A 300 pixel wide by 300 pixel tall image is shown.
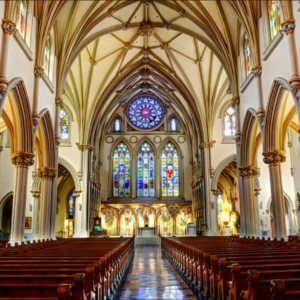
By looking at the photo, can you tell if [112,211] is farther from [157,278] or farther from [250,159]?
[157,278]

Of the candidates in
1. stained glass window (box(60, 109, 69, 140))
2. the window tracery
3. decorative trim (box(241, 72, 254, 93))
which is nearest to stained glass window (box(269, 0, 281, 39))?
decorative trim (box(241, 72, 254, 93))

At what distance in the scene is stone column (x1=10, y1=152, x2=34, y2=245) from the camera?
48.4 ft

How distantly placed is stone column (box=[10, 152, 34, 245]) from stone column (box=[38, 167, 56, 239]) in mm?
3175

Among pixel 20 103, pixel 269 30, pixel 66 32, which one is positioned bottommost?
pixel 20 103

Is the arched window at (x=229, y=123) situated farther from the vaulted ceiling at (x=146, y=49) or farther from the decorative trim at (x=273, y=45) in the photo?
the decorative trim at (x=273, y=45)

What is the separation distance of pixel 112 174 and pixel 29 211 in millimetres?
13255

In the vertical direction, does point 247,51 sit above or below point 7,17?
above

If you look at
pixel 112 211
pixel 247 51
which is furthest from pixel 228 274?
pixel 112 211

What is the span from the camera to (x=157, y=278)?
10.6 meters

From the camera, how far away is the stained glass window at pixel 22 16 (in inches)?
572

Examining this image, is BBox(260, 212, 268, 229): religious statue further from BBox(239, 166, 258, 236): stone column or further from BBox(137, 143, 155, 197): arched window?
BBox(137, 143, 155, 197): arched window

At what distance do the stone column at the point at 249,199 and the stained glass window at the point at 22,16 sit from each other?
42.9 feet

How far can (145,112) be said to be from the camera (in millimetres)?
41625

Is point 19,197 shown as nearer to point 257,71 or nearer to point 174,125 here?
point 257,71
